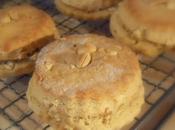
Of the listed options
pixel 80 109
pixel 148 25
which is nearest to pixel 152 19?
pixel 148 25

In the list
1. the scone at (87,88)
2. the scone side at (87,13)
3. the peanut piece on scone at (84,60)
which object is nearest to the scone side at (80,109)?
the scone at (87,88)

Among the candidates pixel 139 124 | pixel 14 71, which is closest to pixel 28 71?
pixel 14 71

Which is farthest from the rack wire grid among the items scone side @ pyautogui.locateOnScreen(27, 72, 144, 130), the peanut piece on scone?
the peanut piece on scone

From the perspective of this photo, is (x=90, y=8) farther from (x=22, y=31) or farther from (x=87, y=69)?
(x=87, y=69)

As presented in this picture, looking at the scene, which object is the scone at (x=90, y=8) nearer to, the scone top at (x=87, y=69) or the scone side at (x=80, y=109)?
the scone top at (x=87, y=69)

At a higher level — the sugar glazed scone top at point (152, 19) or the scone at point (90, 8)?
the sugar glazed scone top at point (152, 19)

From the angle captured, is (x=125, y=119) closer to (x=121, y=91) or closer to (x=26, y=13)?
(x=121, y=91)
